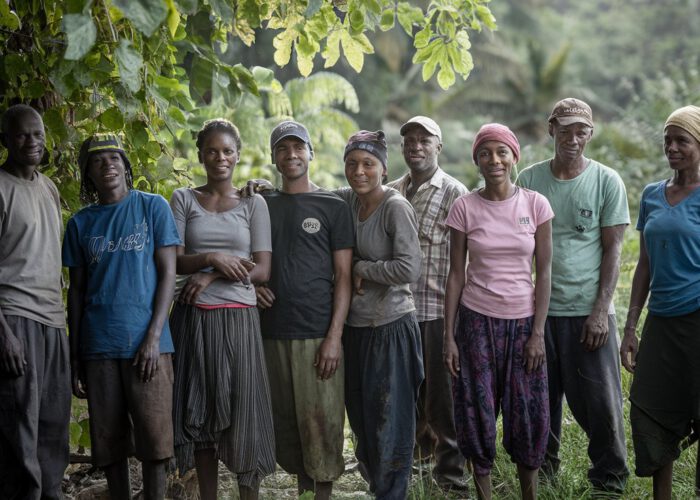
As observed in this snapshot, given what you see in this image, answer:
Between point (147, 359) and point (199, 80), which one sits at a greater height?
point (199, 80)

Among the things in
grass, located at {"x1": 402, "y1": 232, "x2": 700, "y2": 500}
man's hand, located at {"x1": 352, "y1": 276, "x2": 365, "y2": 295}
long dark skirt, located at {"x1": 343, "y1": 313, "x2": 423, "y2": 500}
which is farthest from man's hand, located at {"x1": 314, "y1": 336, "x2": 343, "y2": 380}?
grass, located at {"x1": 402, "y1": 232, "x2": 700, "y2": 500}

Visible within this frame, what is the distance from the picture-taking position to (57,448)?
3420 mm

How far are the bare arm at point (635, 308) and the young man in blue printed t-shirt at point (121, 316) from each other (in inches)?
85.5

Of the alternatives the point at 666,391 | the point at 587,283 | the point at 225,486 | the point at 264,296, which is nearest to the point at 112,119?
the point at 264,296

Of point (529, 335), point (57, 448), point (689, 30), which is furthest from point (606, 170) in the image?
point (689, 30)

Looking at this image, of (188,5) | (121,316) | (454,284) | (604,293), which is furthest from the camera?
(604,293)

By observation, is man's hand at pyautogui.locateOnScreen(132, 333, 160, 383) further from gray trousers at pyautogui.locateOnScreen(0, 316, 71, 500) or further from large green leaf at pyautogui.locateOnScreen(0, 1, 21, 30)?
large green leaf at pyautogui.locateOnScreen(0, 1, 21, 30)

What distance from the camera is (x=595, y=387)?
4.01 metres

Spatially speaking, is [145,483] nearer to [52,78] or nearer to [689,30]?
[52,78]

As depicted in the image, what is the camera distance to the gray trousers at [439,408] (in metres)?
4.30

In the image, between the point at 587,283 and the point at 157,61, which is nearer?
the point at 157,61

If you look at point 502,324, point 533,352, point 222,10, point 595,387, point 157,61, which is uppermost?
point 222,10

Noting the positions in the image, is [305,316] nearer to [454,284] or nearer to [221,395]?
[221,395]

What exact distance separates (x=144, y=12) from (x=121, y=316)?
1564 millimetres
